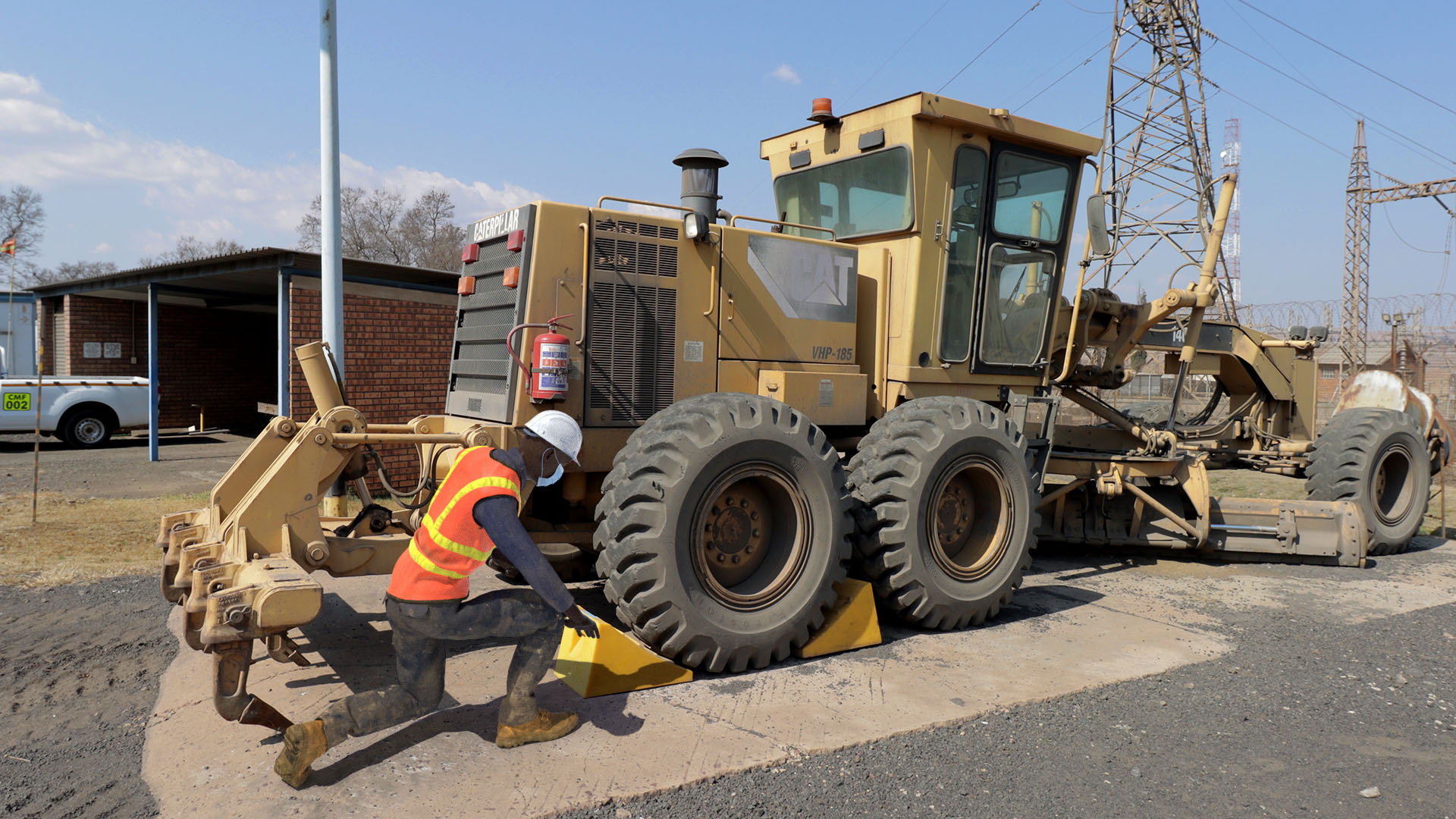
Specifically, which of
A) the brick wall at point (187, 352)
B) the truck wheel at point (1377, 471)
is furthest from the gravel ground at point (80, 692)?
the brick wall at point (187, 352)

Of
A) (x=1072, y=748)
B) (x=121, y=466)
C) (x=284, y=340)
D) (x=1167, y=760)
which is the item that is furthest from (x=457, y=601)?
(x=121, y=466)

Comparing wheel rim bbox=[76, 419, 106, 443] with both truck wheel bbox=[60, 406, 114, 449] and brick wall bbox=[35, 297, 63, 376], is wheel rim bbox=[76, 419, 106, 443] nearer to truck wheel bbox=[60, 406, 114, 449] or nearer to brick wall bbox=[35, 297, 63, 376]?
truck wheel bbox=[60, 406, 114, 449]

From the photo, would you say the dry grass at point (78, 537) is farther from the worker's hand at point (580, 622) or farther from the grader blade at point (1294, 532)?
the grader blade at point (1294, 532)

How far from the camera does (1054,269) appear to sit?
7.24 metres

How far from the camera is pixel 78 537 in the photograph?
8414mm

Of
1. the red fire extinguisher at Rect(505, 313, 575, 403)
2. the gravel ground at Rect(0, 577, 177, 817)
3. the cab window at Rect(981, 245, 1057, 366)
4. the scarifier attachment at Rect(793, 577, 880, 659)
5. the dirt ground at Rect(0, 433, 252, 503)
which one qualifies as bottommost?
the dirt ground at Rect(0, 433, 252, 503)

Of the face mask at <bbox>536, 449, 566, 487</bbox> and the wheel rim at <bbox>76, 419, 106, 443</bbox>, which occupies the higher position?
the face mask at <bbox>536, 449, 566, 487</bbox>

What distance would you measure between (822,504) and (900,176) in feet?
8.32

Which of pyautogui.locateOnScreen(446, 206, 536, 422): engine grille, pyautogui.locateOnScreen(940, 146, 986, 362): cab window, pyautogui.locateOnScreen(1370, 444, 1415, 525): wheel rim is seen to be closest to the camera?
pyautogui.locateOnScreen(446, 206, 536, 422): engine grille

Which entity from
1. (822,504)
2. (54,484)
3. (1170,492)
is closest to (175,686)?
(822,504)

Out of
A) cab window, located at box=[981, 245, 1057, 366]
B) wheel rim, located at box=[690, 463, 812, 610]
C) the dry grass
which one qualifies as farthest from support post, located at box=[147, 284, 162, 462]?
cab window, located at box=[981, 245, 1057, 366]

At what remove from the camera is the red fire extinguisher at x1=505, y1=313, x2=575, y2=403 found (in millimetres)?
4887

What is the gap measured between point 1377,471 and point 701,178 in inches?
294

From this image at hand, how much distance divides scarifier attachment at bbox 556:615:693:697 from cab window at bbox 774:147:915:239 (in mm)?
3431
